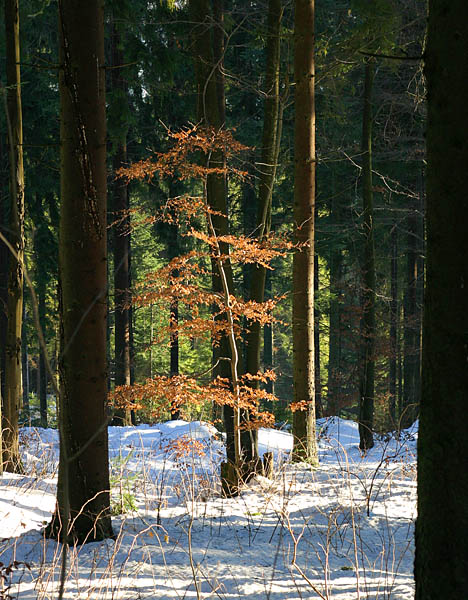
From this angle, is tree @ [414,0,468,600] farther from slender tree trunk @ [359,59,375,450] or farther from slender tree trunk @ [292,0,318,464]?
slender tree trunk @ [359,59,375,450]

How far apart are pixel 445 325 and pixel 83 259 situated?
113 inches

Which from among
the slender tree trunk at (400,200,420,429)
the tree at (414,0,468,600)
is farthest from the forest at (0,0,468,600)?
the slender tree trunk at (400,200,420,429)

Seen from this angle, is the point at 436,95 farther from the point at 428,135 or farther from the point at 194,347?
the point at 194,347

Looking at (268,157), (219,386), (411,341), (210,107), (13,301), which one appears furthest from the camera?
(411,341)

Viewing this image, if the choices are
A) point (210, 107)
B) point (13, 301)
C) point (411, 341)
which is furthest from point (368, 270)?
point (13, 301)

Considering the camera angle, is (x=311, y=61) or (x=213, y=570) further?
(x=311, y=61)

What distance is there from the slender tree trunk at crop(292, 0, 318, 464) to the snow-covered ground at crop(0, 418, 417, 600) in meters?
0.87

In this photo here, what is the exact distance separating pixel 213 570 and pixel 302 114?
5.67 metres

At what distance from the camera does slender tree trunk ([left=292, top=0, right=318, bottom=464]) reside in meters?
7.24

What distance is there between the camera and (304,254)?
24.2ft


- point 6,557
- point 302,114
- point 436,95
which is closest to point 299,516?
point 6,557

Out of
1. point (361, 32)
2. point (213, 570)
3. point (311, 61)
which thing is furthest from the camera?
point (361, 32)

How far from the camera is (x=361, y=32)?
8.24m

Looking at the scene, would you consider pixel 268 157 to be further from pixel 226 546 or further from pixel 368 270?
pixel 226 546
